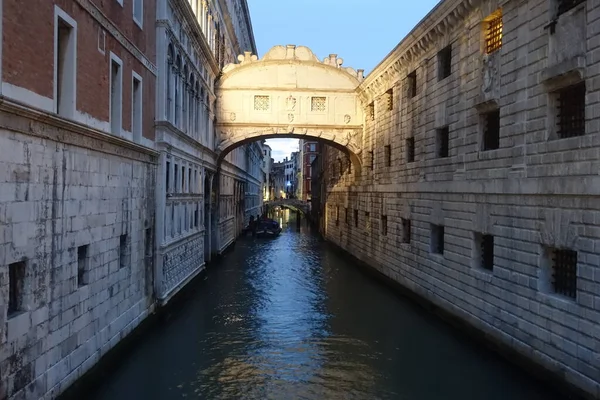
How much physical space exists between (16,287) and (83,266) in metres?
2.14

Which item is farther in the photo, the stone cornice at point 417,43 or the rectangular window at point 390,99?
the rectangular window at point 390,99

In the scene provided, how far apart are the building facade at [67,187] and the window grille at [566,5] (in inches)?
313

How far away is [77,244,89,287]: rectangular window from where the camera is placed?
28.6 ft

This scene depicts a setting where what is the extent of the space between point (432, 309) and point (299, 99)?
40.7 ft

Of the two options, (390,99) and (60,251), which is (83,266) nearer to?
(60,251)

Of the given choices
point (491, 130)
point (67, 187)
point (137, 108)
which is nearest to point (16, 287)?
point (67, 187)

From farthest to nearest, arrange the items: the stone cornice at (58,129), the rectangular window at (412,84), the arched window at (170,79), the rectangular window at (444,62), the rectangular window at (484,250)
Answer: the rectangular window at (412,84) → the rectangular window at (444,62) → the arched window at (170,79) → the rectangular window at (484,250) → the stone cornice at (58,129)

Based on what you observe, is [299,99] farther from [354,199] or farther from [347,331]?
[347,331]

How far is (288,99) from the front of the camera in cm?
2373

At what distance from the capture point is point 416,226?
648 inches

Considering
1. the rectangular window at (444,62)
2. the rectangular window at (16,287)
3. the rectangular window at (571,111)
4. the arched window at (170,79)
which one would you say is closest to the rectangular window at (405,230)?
the rectangular window at (444,62)

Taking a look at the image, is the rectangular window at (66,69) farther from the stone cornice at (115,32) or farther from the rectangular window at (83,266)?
the rectangular window at (83,266)

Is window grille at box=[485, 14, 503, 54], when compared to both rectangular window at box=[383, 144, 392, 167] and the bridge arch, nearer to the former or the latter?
rectangular window at box=[383, 144, 392, 167]

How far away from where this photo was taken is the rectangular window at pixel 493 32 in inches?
457
